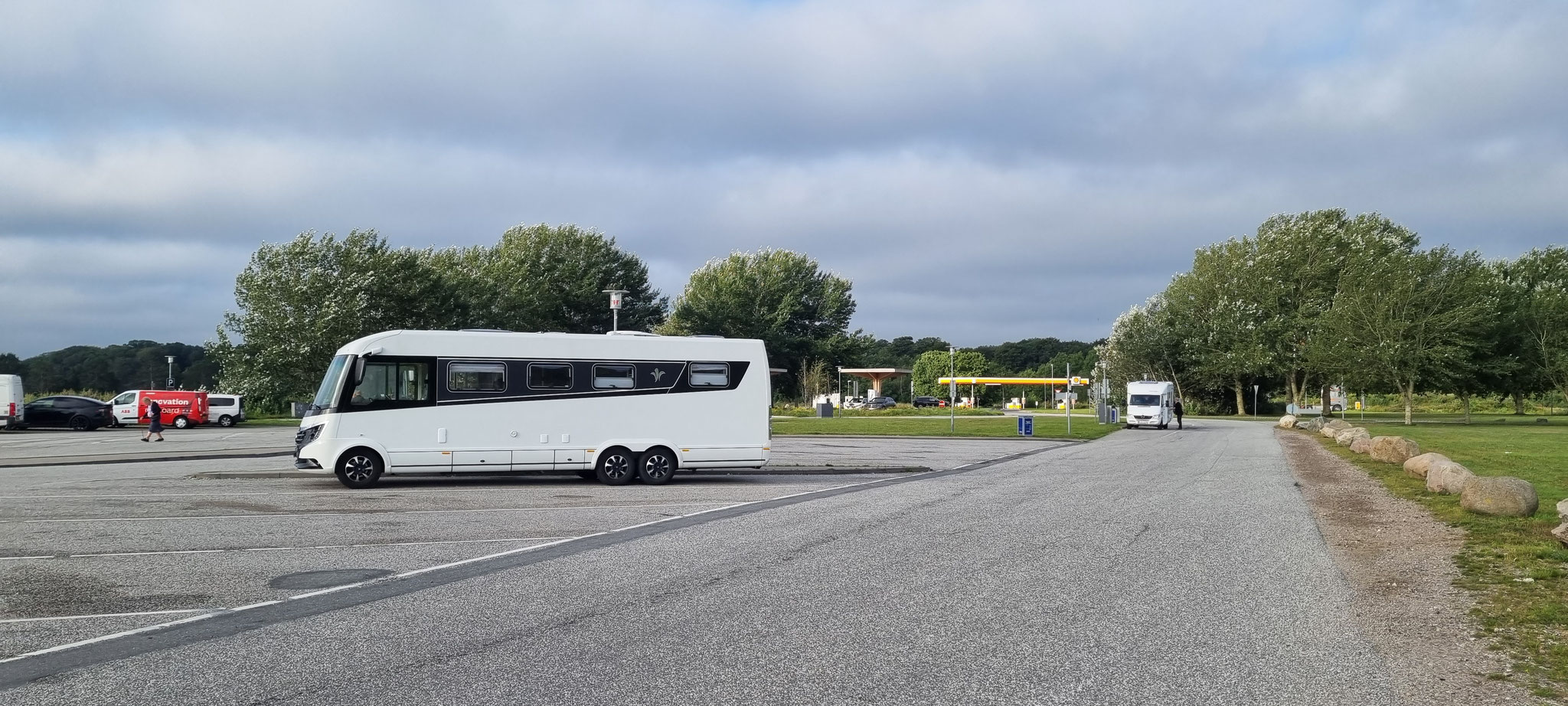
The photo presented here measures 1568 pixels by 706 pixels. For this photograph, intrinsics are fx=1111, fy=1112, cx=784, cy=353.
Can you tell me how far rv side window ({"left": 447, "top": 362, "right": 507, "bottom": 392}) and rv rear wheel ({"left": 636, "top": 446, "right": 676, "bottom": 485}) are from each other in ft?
9.18

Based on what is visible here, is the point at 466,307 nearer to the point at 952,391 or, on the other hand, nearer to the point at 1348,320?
the point at 952,391

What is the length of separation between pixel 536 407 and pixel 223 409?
134 ft

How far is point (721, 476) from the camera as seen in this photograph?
22.9m

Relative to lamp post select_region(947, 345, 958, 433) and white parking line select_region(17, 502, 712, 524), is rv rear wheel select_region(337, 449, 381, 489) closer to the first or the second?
white parking line select_region(17, 502, 712, 524)

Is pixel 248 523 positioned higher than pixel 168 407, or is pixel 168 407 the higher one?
Result: pixel 168 407

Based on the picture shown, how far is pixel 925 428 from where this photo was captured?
4856 centimetres

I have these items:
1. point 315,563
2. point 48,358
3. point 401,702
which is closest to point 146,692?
point 401,702

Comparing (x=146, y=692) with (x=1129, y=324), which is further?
(x=1129, y=324)

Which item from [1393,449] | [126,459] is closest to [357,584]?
[126,459]

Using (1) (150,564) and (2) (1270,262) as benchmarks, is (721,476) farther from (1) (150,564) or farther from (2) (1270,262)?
(2) (1270,262)

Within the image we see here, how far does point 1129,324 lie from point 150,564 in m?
83.4

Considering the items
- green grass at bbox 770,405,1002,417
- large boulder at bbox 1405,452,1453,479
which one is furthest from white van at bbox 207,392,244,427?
large boulder at bbox 1405,452,1453,479

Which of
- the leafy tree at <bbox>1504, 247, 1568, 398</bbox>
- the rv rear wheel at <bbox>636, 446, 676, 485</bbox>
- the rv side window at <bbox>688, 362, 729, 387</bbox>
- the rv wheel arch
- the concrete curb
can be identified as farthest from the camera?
the leafy tree at <bbox>1504, 247, 1568, 398</bbox>

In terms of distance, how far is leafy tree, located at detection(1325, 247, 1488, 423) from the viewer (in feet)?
178
